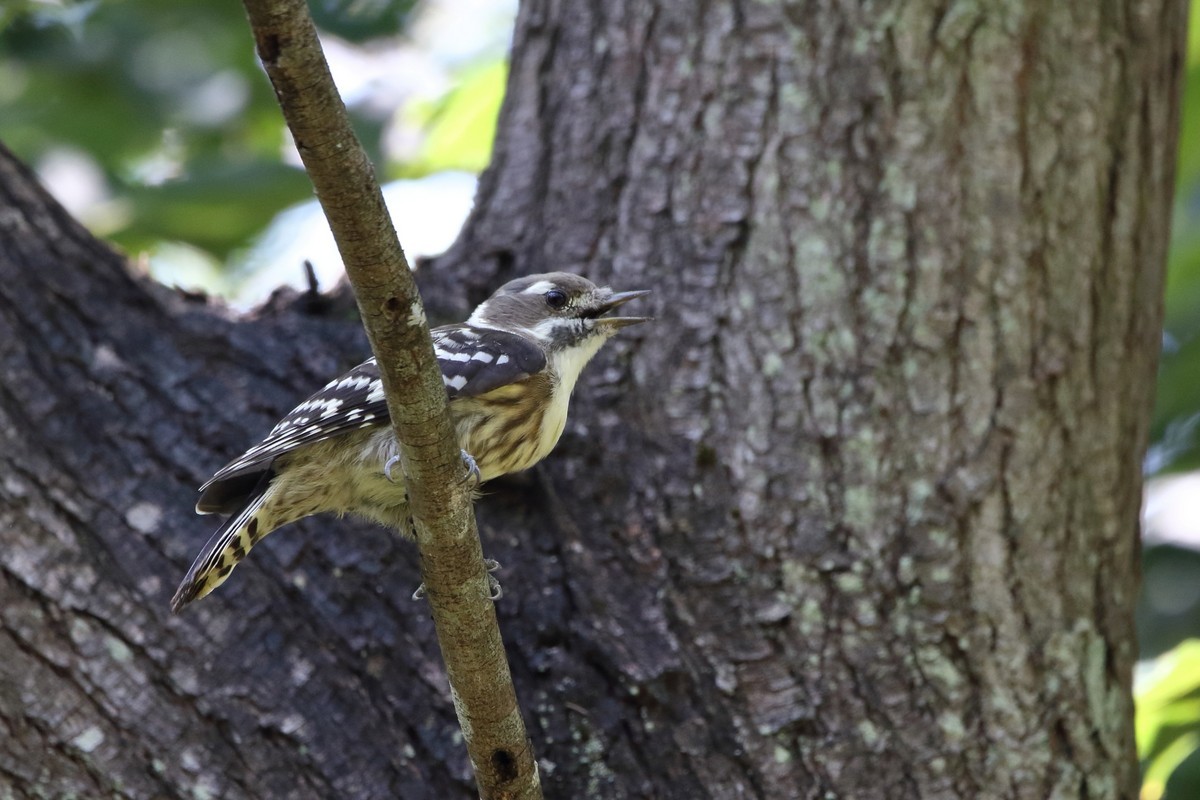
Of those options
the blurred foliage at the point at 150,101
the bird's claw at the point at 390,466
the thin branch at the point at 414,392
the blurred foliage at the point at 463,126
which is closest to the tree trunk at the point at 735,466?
the bird's claw at the point at 390,466

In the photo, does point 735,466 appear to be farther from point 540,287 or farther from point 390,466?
point 390,466

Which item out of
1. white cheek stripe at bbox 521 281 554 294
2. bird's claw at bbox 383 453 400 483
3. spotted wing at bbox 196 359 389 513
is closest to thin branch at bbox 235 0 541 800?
bird's claw at bbox 383 453 400 483

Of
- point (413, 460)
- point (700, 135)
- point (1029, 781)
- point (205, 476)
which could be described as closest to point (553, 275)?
point (700, 135)

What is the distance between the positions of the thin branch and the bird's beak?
1.21 meters

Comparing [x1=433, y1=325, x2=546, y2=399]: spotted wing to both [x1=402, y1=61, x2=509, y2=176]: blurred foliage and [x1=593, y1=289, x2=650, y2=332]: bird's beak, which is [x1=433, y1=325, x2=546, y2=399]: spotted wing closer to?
[x1=593, y1=289, x2=650, y2=332]: bird's beak

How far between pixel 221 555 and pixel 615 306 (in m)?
1.49

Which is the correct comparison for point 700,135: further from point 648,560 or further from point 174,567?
point 174,567

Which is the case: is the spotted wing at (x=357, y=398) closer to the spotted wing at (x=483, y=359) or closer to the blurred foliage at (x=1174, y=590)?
the spotted wing at (x=483, y=359)

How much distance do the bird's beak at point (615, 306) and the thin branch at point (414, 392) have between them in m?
1.21

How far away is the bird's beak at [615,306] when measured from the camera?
12.2ft

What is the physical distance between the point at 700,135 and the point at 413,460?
1835mm

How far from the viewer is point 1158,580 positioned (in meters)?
4.17

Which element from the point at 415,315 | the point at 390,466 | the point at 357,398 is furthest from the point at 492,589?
the point at 415,315

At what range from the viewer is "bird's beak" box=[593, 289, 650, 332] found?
371 centimetres
